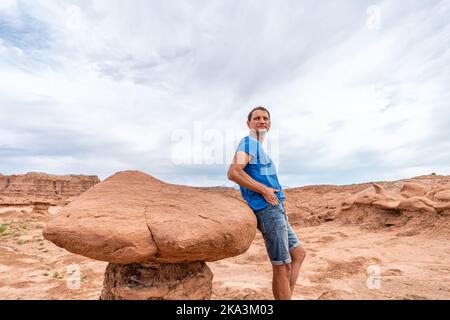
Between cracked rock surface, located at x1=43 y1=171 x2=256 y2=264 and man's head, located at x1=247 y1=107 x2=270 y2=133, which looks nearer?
cracked rock surface, located at x1=43 y1=171 x2=256 y2=264

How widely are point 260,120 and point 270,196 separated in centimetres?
79

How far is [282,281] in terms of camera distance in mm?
2916

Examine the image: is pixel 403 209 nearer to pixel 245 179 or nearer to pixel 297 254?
pixel 297 254

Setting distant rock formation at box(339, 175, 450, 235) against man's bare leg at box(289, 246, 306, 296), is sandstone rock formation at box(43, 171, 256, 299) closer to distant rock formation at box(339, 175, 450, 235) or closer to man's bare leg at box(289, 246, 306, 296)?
man's bare leg at box(289, 246, 306, 296)

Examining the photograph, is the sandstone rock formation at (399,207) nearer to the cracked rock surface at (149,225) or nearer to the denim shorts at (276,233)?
the denim shorts at (276,233)

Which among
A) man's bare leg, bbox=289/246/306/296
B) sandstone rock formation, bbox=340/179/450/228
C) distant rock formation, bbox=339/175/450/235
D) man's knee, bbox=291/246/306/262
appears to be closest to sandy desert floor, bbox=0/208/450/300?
distant rock formation, bbox=339/175/450/235

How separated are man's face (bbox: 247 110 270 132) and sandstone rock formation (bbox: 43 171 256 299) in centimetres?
78

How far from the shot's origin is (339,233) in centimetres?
997

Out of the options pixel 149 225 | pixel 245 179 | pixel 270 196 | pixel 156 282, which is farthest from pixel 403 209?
pixel 149 225

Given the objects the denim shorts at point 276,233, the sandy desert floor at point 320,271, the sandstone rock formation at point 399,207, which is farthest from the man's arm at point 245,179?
the sandstone rock formation at point 399,207

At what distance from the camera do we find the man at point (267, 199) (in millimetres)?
2820

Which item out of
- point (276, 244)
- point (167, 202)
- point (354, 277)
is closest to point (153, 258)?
point (167, 202)

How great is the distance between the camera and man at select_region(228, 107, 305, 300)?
2820mm
